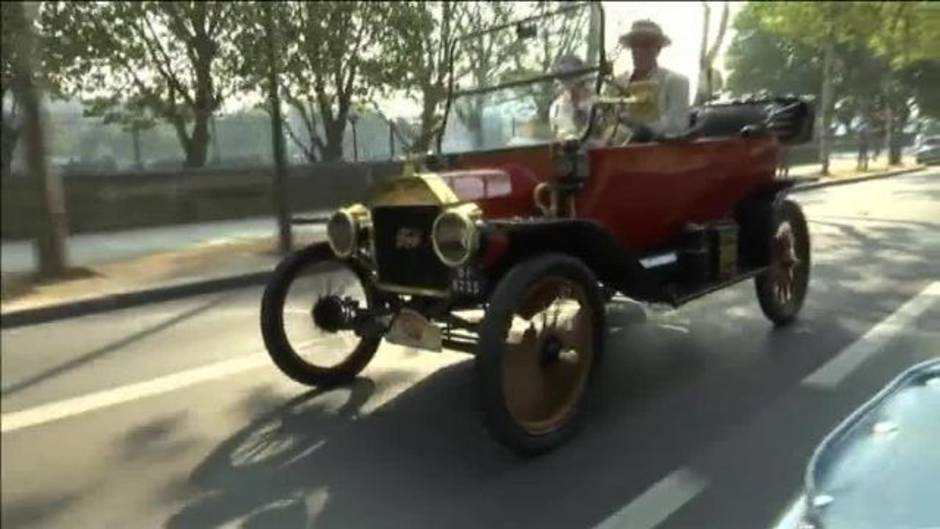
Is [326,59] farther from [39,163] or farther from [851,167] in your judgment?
[851,167]

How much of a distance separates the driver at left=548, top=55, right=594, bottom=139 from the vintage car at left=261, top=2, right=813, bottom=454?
22 mm

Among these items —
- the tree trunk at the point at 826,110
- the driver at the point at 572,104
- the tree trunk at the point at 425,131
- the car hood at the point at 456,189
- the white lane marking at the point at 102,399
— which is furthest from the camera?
the driver at the point at 572,104

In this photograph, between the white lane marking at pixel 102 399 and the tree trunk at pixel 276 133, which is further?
the tree trunk at pixel 276 133

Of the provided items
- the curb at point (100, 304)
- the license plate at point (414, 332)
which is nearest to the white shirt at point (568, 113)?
the license plate at point (414, 332)

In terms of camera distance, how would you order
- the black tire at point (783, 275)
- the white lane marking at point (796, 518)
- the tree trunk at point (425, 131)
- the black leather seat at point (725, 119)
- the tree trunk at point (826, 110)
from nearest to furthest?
1. the white lane marking at point (796, 518)
2. the tree trunk at point (425, 131)
3. the tree trunk at point (826, 110)
4. the black leather seat at point (725, 119)
5. the black tire at point (783, 275)

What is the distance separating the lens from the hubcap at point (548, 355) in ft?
11.9

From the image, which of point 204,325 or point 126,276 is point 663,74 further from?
point 126,276

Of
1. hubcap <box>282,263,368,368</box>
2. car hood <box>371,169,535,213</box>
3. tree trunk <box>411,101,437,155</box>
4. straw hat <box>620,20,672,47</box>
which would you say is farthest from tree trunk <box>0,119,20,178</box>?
hubcap <box>282,263,368,368</box>

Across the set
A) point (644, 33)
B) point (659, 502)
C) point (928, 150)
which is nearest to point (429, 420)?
point (659, 502)

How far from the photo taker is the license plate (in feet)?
12.2

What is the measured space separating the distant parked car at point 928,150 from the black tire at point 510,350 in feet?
4.45

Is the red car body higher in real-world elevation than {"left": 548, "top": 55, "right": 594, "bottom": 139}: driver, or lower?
lower

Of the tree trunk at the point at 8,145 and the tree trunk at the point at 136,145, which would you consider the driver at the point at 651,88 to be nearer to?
the tree trunk at the point at 136,145

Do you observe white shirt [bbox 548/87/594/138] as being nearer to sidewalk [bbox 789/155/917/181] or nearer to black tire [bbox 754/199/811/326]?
sidewalk [bbox 789/155/917/181]
